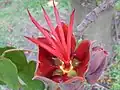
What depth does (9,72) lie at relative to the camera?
598mm

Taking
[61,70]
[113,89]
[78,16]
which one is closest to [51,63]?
[61,70]

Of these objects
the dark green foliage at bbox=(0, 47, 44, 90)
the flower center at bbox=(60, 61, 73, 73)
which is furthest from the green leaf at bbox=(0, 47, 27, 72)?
the flower center at bbox=(60, 61, 73, 73)

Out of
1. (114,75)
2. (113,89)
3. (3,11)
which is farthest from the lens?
(3,11)

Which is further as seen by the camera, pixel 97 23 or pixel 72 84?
A: pixel 97 23

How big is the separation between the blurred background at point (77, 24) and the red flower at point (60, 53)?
1.29 ft

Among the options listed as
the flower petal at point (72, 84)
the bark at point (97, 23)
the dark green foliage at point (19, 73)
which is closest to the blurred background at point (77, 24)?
the bark at point (97, 23)

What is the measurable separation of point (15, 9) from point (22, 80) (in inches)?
75.9

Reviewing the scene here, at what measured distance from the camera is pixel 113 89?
5.76ft

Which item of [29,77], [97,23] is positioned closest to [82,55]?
[29,77]

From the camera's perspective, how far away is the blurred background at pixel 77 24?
157 centimetres

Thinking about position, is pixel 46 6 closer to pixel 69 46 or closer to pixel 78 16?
pixel 78 16

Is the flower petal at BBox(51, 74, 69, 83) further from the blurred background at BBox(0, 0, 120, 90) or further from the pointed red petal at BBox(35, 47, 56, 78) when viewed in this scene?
the blurred background at BBox(0, 0, 120, 90)

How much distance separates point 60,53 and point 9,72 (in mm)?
113

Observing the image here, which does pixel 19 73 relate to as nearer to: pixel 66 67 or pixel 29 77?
pixel 29 77
